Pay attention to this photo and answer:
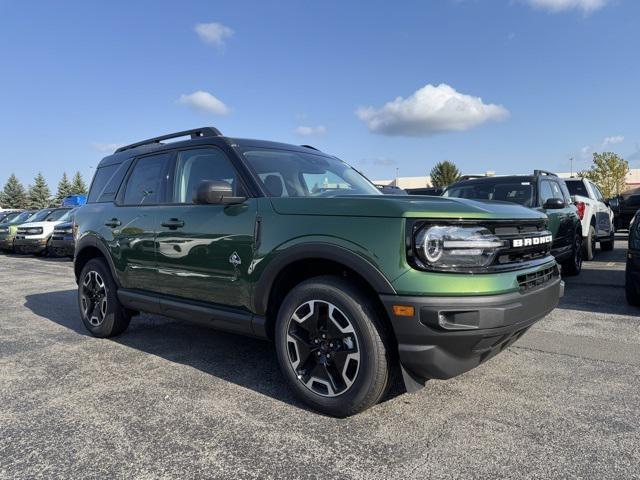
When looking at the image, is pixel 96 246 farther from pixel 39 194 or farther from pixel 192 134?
pixel 39 194

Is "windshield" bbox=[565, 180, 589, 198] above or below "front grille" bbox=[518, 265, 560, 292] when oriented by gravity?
above

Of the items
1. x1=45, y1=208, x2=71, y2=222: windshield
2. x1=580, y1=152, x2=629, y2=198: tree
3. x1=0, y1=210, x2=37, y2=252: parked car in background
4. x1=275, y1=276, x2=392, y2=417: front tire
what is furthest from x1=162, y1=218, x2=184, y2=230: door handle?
x1=580, y1=152, x2=629, y2=198: tree

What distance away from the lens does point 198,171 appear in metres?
3.99

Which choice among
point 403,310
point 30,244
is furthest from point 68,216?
point 403,310

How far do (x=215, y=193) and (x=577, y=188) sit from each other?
9824 mm

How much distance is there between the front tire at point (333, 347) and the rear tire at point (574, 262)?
6.16 m

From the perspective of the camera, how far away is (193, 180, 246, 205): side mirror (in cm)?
323

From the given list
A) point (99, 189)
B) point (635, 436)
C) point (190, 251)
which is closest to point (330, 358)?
point (190, 251)

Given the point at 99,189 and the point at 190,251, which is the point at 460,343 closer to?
the point at 190,251

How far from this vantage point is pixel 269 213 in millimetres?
3234

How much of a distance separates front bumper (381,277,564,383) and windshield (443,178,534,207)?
15.3 ft

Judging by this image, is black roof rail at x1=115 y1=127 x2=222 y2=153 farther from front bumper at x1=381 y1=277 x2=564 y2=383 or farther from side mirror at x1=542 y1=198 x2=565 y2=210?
side mirror at x1=542 y1=198 x2=565 y2=210

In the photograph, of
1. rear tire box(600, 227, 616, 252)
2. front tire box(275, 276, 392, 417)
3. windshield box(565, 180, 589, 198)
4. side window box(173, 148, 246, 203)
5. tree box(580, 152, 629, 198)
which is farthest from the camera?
tree box(580, 152, 629, 198)

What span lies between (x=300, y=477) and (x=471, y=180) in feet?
21.5
